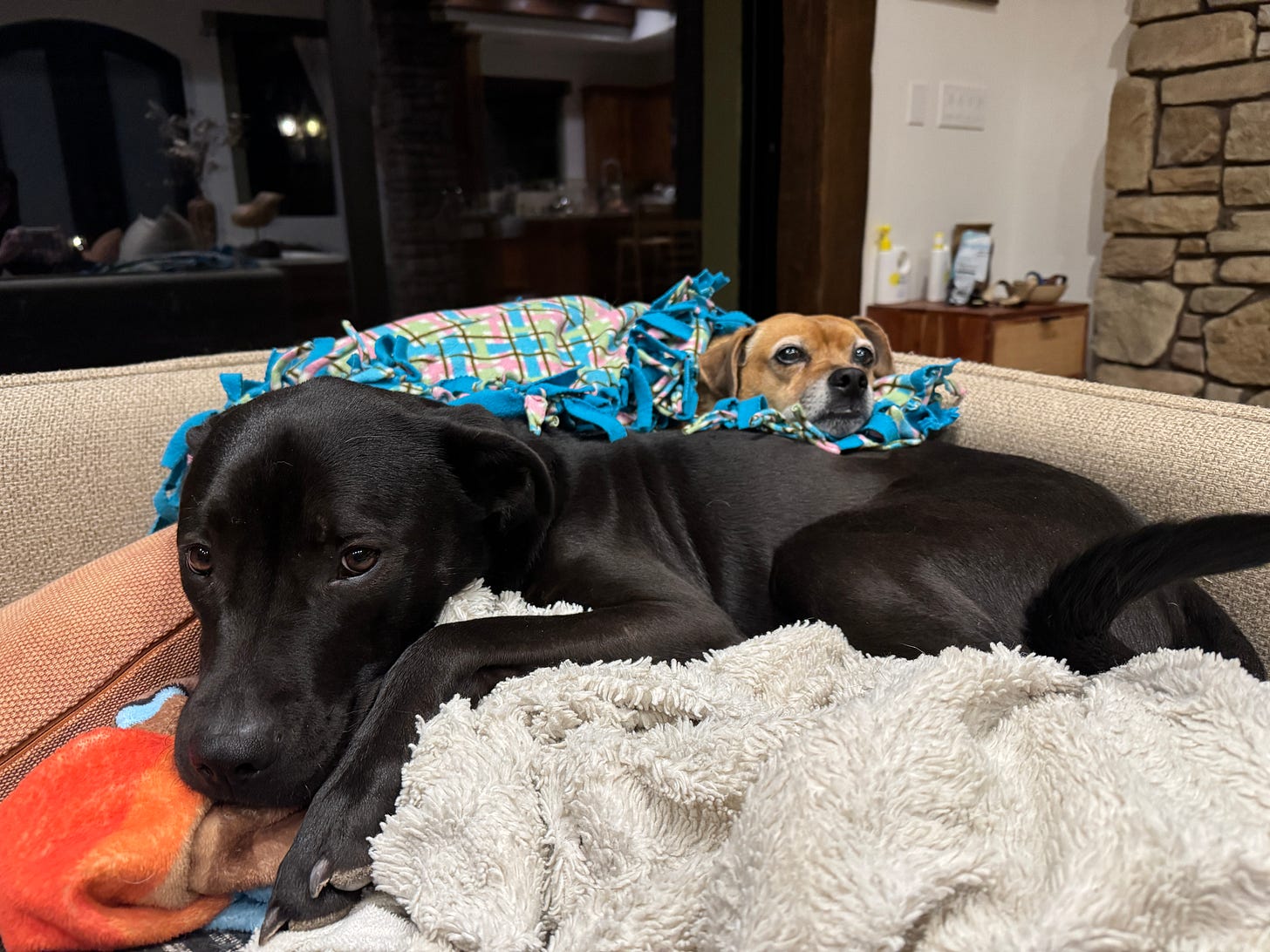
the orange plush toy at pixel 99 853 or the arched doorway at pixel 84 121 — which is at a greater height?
the arched doorway at pixel 84 121

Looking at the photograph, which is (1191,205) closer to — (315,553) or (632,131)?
(632,131)

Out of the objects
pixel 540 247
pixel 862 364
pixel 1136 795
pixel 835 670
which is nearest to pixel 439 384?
pixel 835 670

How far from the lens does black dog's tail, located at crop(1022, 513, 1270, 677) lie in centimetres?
100

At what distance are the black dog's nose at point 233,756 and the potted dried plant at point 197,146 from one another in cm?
285

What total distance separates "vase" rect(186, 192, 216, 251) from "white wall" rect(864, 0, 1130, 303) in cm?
295

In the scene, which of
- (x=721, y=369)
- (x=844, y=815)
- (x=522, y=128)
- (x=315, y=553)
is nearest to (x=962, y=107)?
(x=522, y=128)

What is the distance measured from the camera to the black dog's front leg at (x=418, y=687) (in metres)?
0.95

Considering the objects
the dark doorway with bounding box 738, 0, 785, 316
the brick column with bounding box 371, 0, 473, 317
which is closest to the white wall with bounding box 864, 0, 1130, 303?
the dark doorway with bounding box 738, 0, 785, 316

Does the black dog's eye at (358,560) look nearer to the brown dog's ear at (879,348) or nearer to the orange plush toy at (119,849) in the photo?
the orange plush toy at (119,849)

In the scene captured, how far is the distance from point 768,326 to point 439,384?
108 centimetres

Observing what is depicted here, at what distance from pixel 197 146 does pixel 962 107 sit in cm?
366

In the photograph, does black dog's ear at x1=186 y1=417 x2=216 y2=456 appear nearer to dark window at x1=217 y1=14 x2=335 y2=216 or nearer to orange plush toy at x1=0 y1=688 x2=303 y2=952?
orange plush toy at x1=0 y1=688 x2=303 y2=952

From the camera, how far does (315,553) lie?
1.17 m

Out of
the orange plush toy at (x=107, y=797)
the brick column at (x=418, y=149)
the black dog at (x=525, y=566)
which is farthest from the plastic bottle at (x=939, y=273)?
the orange plush toy at (x=107, y=797)
